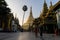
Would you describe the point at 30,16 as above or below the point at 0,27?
above

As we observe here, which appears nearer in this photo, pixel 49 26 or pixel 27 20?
pixel 49 26

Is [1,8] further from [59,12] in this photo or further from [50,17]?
[59,12]

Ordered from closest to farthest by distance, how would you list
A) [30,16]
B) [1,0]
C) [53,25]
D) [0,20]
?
A: [53,25], [1,0], [0,20], [30,16]

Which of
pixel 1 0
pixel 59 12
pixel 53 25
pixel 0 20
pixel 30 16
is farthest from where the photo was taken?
pixel 30 16

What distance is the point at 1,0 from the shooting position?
67.4 meters

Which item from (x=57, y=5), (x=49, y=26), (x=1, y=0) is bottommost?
(x=49, y=26)

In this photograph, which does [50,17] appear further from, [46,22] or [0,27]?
[0,27]

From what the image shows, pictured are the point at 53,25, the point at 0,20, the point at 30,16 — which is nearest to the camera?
the point at 53,25

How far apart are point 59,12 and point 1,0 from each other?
86.3 feet

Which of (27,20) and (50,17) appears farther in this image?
(27,20)

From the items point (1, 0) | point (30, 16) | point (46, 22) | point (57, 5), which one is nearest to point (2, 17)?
point (1, 0)

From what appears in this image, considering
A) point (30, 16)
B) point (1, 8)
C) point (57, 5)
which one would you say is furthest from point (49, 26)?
point (30, 16)

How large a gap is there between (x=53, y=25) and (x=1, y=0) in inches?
856

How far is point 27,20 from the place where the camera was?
5551 inches
